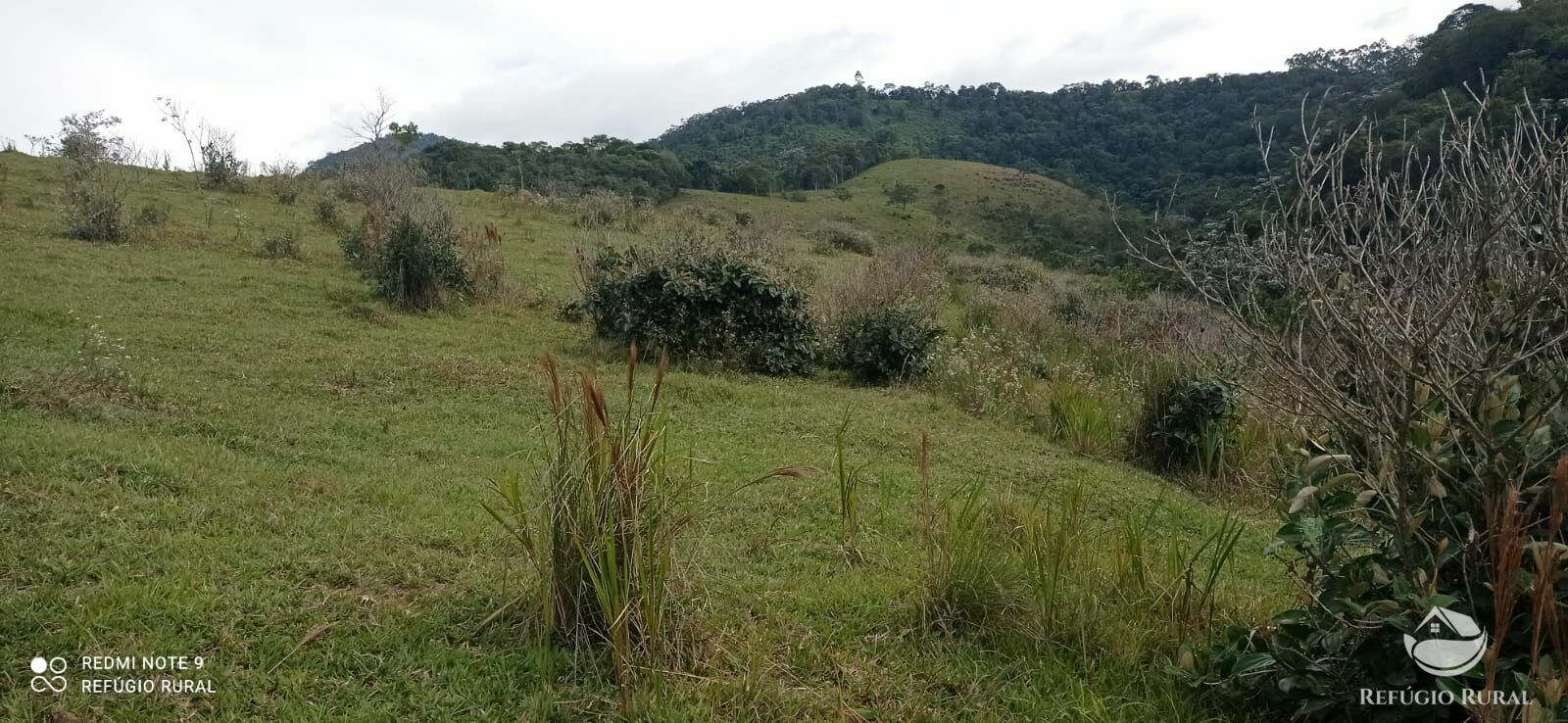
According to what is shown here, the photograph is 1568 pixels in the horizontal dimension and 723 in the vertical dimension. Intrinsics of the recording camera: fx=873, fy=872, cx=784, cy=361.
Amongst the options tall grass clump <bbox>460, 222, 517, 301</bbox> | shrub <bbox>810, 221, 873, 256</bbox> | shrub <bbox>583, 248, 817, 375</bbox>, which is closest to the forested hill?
shrub <bbox>810, 221, 873, 256</bbox>

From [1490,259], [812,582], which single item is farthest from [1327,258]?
[812,582]

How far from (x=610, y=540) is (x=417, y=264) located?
380 inches

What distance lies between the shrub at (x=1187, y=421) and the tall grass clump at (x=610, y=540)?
5.65 metres

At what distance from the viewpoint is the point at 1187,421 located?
769cm

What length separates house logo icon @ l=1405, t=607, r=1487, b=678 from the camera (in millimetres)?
2318

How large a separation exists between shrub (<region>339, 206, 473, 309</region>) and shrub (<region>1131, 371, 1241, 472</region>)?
28.9 feet

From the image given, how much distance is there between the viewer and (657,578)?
122 inches

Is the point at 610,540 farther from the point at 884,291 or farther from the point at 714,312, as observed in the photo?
the point at 884,291

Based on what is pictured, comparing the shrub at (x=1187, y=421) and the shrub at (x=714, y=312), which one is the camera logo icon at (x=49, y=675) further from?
the shrub at (x=1187, y=421)

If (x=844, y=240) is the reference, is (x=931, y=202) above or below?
above

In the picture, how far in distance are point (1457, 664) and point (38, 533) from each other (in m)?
5.15

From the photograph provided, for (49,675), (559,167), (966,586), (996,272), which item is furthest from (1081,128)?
(49,675)

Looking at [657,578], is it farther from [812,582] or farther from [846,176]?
[846,176]

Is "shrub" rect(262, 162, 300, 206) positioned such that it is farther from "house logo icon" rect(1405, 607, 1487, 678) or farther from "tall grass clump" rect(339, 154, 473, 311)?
"house logo icon" rect(1405, 607, 1487, 678)
